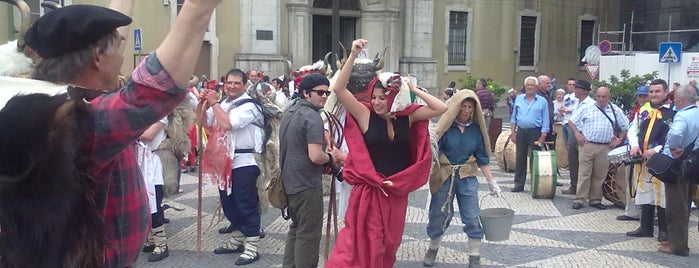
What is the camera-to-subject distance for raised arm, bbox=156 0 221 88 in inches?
67.5

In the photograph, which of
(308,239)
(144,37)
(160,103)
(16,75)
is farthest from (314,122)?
(144,37)

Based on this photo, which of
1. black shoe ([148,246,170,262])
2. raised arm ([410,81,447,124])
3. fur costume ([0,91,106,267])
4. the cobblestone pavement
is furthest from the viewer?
the cobblestone pavement

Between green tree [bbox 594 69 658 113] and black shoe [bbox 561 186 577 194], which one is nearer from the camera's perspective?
black shoe [bbox 561 186 577 194]

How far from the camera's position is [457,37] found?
2978 cm

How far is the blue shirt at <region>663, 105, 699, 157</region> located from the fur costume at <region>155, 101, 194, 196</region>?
16.6 ft

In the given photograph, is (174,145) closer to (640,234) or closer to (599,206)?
(640,234)

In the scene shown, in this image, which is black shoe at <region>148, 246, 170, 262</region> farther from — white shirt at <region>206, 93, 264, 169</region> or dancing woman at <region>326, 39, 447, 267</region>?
dancing woman at <region>326, 39, 447, 267</region>

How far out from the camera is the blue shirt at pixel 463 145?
266 inches

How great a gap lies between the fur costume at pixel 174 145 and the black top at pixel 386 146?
262cm

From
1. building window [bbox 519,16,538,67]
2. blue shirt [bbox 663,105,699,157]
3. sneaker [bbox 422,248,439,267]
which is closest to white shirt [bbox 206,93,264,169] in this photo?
sneaker [bbox 422,248,439,267]

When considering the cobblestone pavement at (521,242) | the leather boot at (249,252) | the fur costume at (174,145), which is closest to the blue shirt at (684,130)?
the cobblestone pavement at (521,242)

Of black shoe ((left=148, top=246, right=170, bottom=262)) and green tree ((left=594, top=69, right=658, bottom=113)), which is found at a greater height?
green tree ((left=594, top=69, right=658, bottom=113))

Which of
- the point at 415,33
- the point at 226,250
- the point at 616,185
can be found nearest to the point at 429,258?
the point at 226,250

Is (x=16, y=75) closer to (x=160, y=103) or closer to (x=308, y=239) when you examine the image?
(x=160, y=103)
